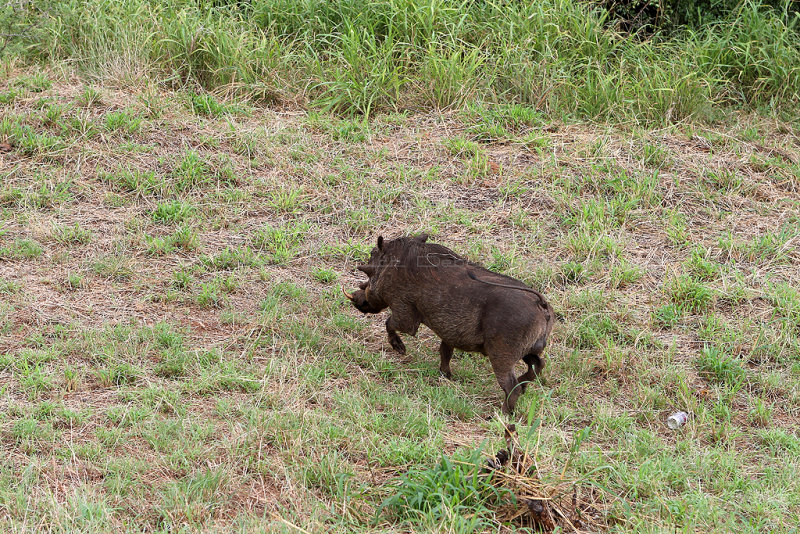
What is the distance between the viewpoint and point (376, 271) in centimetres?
Result: 545

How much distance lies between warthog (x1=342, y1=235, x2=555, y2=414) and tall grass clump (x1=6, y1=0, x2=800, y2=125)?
9.99 ft

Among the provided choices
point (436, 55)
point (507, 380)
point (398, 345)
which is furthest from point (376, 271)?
point (436, 55)

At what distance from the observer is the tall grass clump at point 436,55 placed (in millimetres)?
8141

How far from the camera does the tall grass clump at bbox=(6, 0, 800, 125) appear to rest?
26.7ft

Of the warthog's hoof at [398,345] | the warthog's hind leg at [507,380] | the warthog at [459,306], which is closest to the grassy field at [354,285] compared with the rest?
the warthog's hoof at [398,345]

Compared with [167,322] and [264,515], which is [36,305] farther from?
[264,515]

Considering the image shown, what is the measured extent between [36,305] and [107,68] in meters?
3.23

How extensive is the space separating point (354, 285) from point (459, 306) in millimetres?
1443

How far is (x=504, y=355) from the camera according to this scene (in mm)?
4824

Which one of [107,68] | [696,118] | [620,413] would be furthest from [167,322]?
[696,118]

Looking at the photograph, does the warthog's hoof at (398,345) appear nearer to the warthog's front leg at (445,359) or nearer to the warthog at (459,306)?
the warthog at (459,306)

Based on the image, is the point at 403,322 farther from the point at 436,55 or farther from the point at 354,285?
the point at 436,55

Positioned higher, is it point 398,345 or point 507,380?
point 507,380

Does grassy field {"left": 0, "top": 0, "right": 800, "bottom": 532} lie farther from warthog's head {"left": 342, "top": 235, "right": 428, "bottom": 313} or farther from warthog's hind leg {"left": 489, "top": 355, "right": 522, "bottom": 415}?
warthog's head {"left": 342, "top": 235, "right": 428, "bottom": 313}
